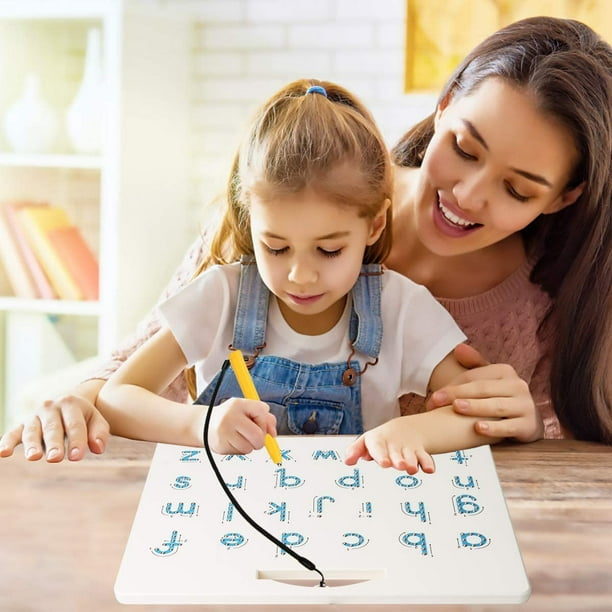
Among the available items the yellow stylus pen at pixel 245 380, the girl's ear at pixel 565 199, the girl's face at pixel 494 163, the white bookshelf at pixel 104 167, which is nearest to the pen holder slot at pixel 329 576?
the yellow stylus pen at pixel 245 380

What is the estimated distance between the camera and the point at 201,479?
88cm

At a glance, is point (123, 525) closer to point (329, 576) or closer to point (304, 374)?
point (329, 576)

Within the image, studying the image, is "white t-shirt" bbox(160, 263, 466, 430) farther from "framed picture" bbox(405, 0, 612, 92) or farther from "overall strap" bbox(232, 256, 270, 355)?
"framed picture" bbox(405, 0, 612, 92)

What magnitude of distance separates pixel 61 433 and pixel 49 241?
189 cm

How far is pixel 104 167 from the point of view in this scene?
2.72 metres

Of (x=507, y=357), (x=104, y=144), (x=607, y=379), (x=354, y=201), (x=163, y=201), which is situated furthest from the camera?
(x=163, y=201)

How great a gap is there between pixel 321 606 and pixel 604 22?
2521mm

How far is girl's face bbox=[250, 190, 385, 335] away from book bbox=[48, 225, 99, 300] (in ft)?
5.94

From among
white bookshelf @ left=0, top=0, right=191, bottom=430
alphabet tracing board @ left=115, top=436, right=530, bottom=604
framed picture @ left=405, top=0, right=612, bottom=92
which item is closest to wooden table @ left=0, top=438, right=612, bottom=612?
alphabet tracing board @ left=115, top=436, right=530, bottom=604

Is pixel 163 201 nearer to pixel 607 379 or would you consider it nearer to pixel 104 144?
pixel 104 144

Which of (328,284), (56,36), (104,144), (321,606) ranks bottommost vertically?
(321,606)

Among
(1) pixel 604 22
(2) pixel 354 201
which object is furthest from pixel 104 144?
(2) pixel 354 201

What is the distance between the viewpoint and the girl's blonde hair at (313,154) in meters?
1.05

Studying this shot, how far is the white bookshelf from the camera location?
2711 mm
